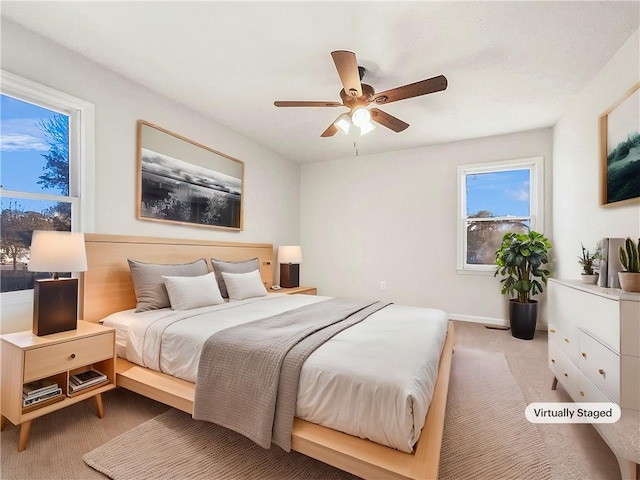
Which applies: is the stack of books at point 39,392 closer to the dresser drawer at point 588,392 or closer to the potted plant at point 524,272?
the dresser drawer at point 588,392

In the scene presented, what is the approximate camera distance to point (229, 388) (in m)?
1.68

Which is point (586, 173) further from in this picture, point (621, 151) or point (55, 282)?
point (55, 282)

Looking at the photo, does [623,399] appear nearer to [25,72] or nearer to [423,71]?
[423,71]

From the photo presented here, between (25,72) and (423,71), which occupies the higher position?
(423,71)

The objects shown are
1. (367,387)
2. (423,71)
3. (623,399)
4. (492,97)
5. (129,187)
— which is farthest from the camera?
(492,97)

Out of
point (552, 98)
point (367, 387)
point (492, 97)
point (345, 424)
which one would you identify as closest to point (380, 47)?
point (492, 97)

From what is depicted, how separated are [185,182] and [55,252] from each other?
1701 mm

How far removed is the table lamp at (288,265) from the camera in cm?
459

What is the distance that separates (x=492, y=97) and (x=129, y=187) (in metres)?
3.67

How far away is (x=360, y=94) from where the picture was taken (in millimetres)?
2432

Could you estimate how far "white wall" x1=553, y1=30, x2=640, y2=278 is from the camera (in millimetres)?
2293

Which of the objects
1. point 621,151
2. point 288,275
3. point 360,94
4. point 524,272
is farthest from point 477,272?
point 360,94

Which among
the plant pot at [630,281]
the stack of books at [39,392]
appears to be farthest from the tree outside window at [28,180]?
the plant pot at [630,281]

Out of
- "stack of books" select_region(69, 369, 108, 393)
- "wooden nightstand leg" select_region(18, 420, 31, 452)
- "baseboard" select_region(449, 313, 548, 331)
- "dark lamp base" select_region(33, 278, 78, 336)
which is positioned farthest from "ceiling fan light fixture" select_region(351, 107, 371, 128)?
"baseboard" select_region(449, 313, 548, 331)
